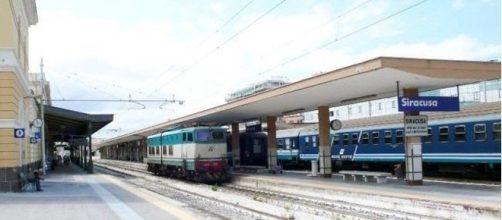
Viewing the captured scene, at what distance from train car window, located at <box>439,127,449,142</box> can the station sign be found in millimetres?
4426

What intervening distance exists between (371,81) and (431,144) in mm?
7138

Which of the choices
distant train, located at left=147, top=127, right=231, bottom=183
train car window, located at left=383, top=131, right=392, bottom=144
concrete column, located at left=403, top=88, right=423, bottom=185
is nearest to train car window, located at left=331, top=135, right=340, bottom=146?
train car window, located at left=383, top=131, right=392, bottom=144

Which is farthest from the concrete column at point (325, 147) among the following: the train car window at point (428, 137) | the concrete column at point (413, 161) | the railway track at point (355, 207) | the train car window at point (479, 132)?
the concrete column at point (413, 161)

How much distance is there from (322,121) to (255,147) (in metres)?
12.3

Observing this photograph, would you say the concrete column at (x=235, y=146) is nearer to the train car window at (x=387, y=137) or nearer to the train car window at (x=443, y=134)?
the train car window at (x=387, y=137)

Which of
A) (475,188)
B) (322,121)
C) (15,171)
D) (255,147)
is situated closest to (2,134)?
(15,171)

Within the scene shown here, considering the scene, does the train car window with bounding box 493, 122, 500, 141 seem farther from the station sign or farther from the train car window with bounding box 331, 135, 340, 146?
the train car window with bounding box 331, 135, 340, 146

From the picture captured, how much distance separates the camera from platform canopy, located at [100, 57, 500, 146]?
17.7m

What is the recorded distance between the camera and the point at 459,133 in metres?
23.9

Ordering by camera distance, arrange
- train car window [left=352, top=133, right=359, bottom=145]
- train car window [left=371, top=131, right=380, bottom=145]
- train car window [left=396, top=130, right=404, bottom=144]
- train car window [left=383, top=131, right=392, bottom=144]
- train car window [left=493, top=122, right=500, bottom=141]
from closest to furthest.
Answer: train car window [left=493, top=122, right=500, bottom=141], train car window [left=396, top=130, right=404, bottom=144], train car window [left=383, top=131, right=392, bottom=144], train car window [left=371, top=131, right=380, bottom=145], train car window [left=352, top=133, right=359, bottom=145]

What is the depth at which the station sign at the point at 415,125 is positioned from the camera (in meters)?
20.5

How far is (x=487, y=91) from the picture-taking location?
46.9 meters

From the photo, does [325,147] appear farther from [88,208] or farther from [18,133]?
[88,208]

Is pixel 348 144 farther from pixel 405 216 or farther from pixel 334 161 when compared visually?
pixel 405 216
